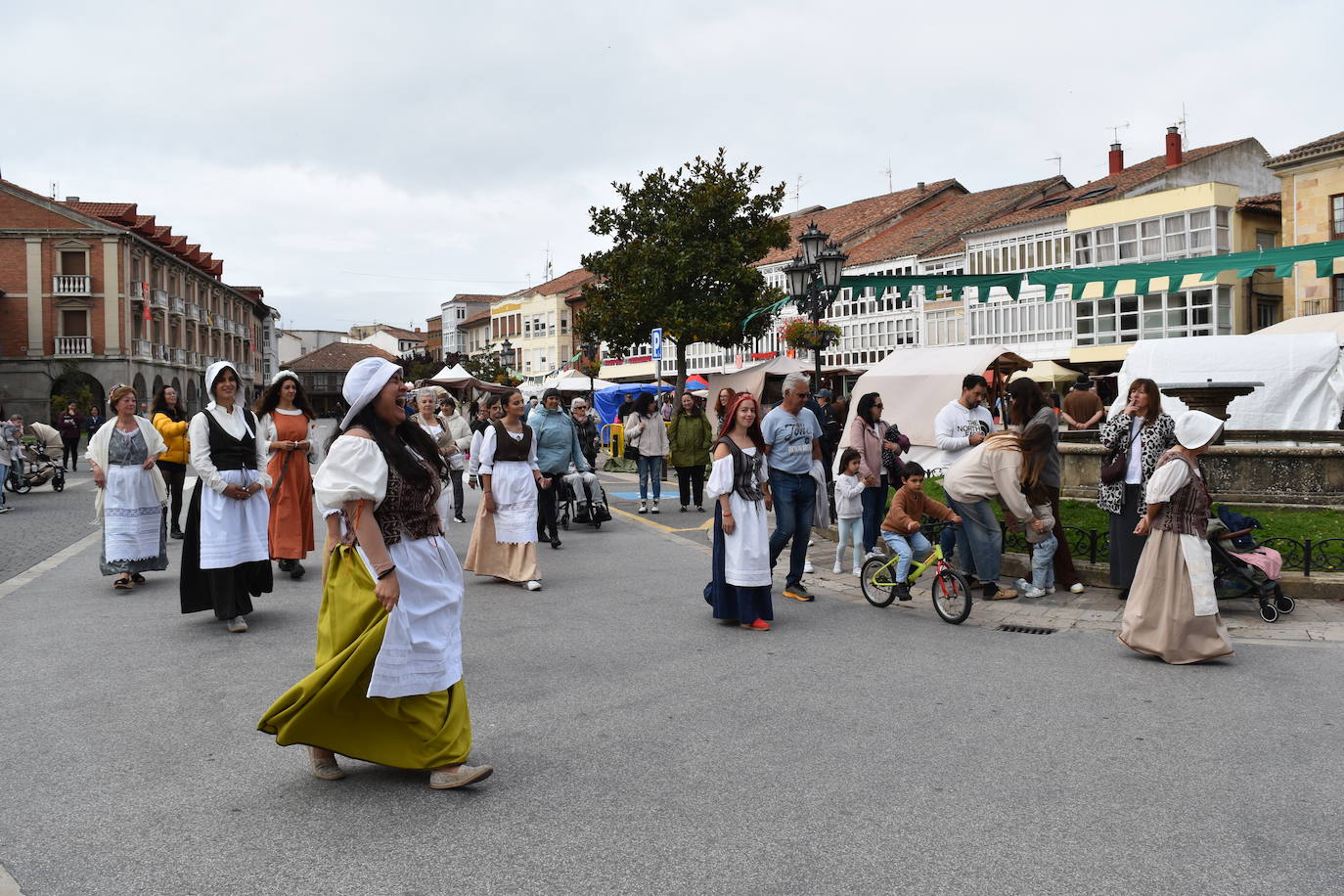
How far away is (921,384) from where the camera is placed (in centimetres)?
2336

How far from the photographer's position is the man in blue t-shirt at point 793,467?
8.77 metres

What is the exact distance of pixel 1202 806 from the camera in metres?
4.20

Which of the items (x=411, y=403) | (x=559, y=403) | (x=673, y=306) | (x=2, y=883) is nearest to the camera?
(x=2, y=883)

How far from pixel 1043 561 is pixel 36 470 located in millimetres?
20555

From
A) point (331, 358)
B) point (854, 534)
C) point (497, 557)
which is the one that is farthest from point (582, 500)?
point (331, 358)

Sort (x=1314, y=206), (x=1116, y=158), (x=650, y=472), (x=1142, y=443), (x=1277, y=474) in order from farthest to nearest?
1. (x=1116, y=158)
2. (x=1314, y=206)
3. (x=650, y=472)
4. (x=1277, y=474)
5. (x=1142, y=443)

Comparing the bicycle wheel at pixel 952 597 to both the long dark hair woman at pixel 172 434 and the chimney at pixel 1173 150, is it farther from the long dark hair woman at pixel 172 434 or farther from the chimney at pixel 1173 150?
the chimney at pixel 1173 150

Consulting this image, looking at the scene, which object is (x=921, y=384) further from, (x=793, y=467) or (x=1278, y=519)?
(x=793, y=467)

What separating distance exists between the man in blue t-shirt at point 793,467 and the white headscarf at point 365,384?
455 centimetres

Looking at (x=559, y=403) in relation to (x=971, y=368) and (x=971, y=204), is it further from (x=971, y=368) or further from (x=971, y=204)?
(x=971, y=204)

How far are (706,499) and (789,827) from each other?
46.6 ft

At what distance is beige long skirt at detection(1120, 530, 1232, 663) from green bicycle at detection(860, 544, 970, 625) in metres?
1.32

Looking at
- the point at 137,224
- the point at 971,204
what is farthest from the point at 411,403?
the point at 137,224

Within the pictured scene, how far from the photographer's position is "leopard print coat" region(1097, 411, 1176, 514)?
801 centimetres
